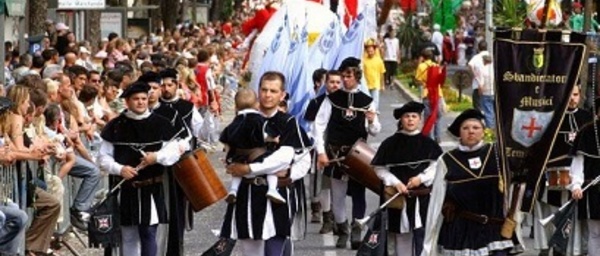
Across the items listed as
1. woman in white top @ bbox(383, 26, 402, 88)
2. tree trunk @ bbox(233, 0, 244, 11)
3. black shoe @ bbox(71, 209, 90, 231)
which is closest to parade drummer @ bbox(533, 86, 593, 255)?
black shoe @ bbox(71, 209, 90, 231)

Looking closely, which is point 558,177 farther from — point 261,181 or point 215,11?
point 215,11

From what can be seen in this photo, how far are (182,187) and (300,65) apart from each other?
6656mm

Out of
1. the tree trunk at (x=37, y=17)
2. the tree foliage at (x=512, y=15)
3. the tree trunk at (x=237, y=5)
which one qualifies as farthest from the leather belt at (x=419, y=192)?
the tree trunk at (x=237, y=5)

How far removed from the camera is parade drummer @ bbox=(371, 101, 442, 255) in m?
14.5

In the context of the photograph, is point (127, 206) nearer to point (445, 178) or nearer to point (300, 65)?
point (445, 178)

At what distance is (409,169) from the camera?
14.6 meters

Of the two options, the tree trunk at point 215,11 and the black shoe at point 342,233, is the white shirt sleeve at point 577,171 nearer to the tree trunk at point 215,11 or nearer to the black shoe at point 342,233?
the black shoe at point 342,233

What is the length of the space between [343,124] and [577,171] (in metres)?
3.73

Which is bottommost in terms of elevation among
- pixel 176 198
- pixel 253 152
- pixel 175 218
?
pixel 175 218

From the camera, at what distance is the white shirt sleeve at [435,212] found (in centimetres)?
1303

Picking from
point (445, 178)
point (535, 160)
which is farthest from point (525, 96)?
point (445, 178)

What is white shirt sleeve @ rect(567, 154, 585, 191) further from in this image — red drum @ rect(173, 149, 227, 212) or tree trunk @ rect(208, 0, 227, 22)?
tree trunk @ rect(208, 0, 227, 22)

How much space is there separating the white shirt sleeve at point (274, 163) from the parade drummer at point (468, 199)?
110 cm

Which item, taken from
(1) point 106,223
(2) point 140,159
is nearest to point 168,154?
(2) point 140,159
